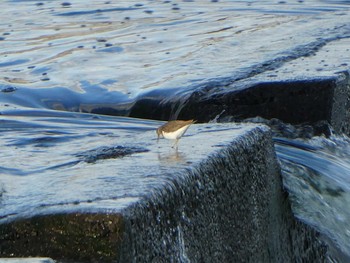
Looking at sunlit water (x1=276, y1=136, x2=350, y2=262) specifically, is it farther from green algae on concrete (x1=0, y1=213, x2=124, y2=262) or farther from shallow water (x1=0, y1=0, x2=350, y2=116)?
green algae on concrete (x1=0, y1=213, x2=124, y2=262)

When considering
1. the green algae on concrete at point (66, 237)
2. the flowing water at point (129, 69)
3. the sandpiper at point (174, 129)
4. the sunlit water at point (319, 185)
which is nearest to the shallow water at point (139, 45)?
the flowing water at point (129, 69)

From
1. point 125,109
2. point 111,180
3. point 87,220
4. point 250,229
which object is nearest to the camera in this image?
point 87,220

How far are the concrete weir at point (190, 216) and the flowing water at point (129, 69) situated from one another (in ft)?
0.36

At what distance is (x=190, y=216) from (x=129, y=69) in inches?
138

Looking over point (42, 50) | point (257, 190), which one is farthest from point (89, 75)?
point (257, 190)

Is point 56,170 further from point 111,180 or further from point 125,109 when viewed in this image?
point 125,109

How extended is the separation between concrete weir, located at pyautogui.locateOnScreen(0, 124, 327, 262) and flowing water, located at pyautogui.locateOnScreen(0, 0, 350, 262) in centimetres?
11

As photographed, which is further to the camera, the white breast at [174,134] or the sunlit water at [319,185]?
the sunlit water at [319,185]

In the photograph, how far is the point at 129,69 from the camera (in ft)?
22.6

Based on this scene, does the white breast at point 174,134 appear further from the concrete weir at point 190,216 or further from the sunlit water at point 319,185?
the sunlit water at point 319,185

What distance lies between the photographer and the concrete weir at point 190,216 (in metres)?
2.97

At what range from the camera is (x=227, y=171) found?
12.7ft

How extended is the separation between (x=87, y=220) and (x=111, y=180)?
48cm

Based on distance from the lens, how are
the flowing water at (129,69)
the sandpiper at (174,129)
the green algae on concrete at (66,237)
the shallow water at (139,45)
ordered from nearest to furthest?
the green algae on concrete at (66,237)
the sandpiper at (174,129)
the flowing water at (129,69)
the shallow water at (139,45)
